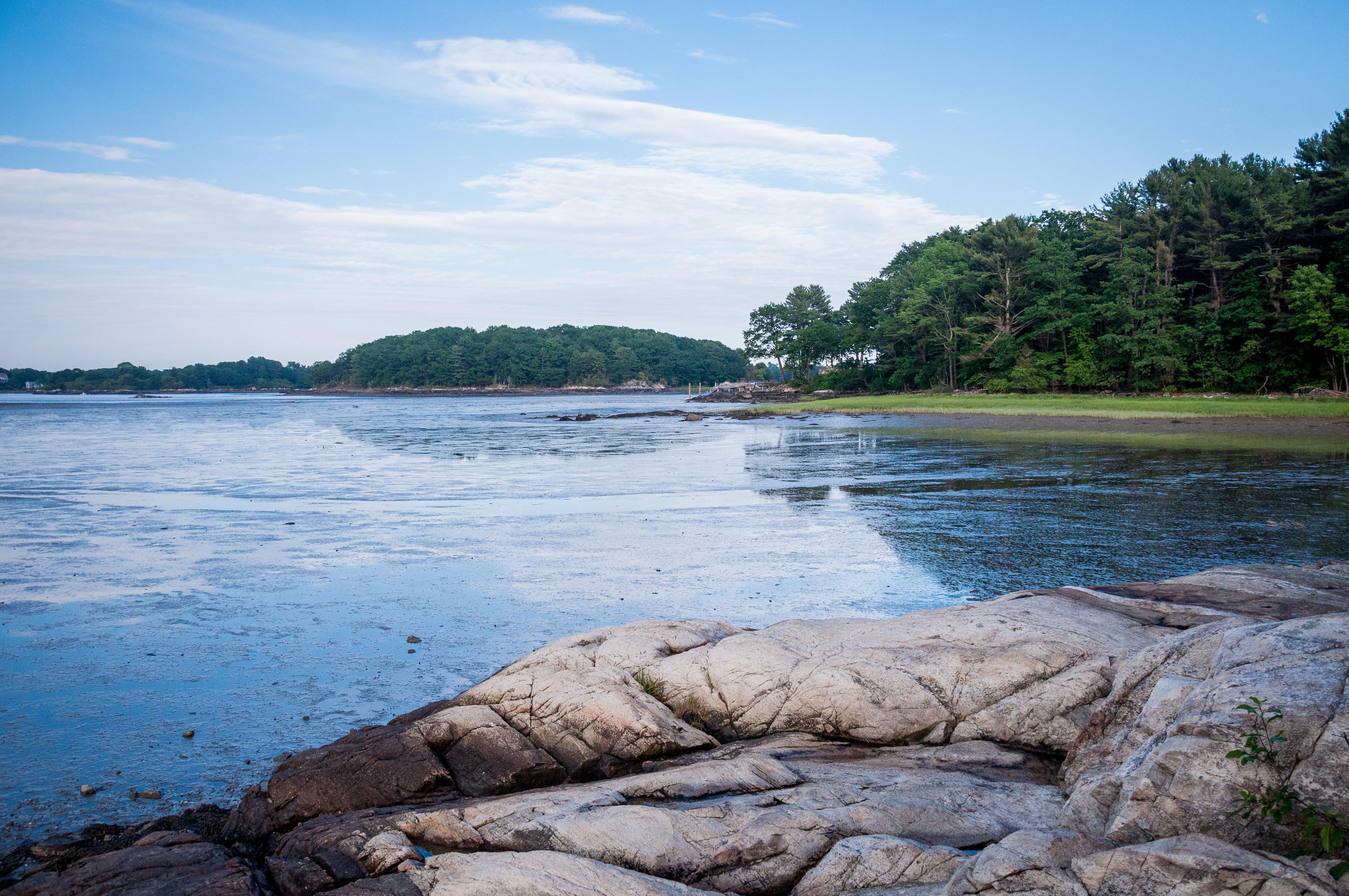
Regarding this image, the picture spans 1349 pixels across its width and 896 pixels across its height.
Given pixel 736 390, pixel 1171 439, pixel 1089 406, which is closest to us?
pixel 1171 439

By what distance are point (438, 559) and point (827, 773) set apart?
10175 mm

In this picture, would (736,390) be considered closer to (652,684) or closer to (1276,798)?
(652,684)

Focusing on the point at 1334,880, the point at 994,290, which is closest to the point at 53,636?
the point at 1334,880

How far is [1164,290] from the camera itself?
5528 centimetres

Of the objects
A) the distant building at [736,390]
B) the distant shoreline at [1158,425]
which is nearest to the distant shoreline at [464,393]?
the distant building at [736,390]

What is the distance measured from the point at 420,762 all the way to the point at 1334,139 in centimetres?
6308

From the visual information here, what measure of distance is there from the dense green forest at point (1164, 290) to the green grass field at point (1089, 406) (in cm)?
397

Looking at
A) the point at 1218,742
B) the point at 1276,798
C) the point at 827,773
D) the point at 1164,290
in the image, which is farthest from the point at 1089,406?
the point at 1276,798

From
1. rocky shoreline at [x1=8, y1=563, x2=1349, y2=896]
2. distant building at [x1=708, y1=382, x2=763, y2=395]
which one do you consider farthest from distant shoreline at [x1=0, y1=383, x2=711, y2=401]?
rocky shoreline at [x1=8, y1=563, x2=1349, y2=896]

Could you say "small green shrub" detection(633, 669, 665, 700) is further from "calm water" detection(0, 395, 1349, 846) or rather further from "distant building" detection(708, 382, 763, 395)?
"distant building" detection(708, 382, 763, 395)

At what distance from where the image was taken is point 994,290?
72938 mm

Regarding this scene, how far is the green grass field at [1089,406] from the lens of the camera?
133 ft

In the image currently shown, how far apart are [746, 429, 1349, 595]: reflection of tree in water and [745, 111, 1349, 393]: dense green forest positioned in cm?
2805

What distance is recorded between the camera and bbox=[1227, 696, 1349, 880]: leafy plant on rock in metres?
3.62
